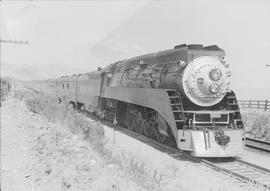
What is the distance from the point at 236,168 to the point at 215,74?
10.4ft

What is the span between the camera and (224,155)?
1276cm

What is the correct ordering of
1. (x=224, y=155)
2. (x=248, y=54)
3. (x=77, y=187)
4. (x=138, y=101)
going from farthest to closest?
(x=248, y=54) < (x=138, y=101) < (x=224, y=155) < (x=77, y=187)

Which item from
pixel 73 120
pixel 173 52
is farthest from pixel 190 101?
pixel 73 120

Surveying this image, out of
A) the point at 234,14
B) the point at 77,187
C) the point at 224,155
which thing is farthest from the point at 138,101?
the point at 234,14

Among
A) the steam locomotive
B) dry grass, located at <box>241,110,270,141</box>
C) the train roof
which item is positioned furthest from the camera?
dry grass, located at <box>241,110,270,141</box>

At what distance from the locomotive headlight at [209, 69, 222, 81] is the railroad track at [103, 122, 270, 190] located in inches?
98.5

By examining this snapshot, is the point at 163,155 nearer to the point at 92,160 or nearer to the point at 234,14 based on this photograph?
the point at 92,160

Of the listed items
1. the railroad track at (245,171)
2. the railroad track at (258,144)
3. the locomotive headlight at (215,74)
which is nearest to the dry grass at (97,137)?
the railroad track at (245,171)

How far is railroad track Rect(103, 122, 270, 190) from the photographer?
393 inches

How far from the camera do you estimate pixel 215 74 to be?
44.5ft

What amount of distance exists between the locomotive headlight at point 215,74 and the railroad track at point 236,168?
8.21ft

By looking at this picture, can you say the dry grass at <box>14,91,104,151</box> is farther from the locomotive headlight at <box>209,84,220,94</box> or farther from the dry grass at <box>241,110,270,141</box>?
the dry grass at <box>241,110,270,141</box>

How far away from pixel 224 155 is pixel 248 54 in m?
Result: 84.1

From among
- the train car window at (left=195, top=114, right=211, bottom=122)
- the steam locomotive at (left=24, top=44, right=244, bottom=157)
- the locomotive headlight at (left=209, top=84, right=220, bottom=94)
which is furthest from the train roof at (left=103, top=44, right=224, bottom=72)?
the train car window at (left=195, top=114, right=211, bottom=122)
